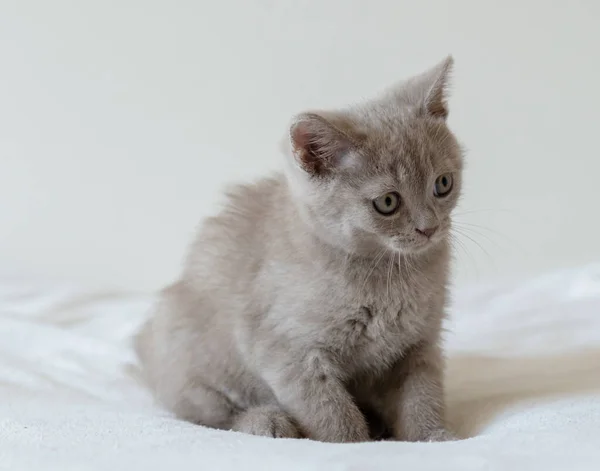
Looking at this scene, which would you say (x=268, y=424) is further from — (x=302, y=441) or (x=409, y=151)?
(x=409, y=151)

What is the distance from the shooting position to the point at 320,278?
140cm

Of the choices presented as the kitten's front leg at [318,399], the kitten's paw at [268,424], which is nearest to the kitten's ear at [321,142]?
the kitten's front leg at [318,399]

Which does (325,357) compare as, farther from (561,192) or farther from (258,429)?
(561,192)

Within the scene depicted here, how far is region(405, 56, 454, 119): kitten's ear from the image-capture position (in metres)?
1.44

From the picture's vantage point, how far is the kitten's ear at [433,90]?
1442mm

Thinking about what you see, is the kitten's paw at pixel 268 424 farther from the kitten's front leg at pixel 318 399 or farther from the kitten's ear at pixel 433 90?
the kitten's ear at pixel 433 90

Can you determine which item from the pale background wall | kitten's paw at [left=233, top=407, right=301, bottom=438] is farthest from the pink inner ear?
the pale background wall

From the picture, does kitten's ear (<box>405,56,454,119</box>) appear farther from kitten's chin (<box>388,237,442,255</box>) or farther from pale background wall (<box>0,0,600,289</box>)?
pale background wall (<box>0,0,600,289</box>)

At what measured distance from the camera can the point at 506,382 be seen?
165cm

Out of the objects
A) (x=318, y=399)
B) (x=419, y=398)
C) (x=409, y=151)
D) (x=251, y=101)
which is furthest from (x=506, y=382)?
(x=251, y=101)

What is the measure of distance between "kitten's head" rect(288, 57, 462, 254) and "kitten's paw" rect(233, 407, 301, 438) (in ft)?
1.07

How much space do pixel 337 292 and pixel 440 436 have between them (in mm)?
307

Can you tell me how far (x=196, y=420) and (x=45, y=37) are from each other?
1.38 metres

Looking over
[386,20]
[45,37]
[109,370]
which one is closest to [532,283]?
[386,20]
